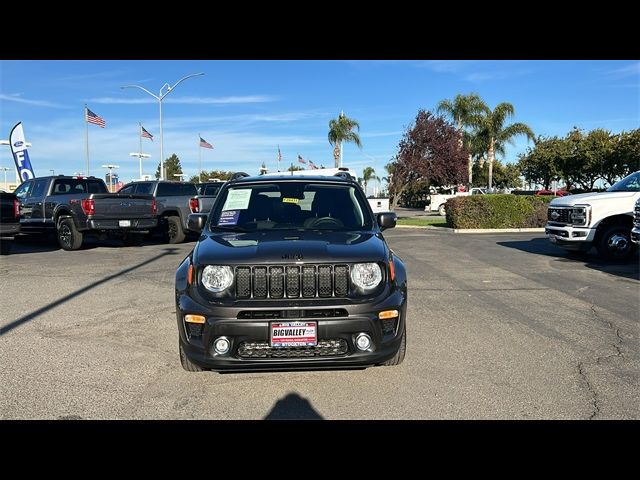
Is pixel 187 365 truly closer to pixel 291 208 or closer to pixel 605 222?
pixel 291 208

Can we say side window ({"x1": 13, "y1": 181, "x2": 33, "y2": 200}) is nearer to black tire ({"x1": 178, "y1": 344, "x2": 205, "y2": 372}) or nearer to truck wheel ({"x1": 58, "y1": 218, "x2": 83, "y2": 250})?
truck wheel ({"x1": 58, "y1": 218, "x2": 83, "y2": 250})

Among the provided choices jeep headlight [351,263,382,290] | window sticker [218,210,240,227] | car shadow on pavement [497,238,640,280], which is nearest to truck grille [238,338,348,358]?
jeep headlight [351,263,382,290]

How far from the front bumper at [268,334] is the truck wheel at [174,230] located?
40.7 ft

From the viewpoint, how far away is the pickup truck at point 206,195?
15.8m

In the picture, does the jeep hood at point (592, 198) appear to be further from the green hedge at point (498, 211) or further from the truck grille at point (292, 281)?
the truck grille at point (292, 281)

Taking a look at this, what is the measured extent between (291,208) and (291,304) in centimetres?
162

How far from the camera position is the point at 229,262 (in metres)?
4.06

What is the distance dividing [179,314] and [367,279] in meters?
1.49

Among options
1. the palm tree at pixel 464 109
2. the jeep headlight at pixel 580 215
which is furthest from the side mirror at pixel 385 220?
the palm tree at pixel 464 109

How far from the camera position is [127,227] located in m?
13.7

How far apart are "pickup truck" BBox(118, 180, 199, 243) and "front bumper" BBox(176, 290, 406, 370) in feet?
39.9

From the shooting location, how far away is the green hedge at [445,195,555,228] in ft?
67.1
